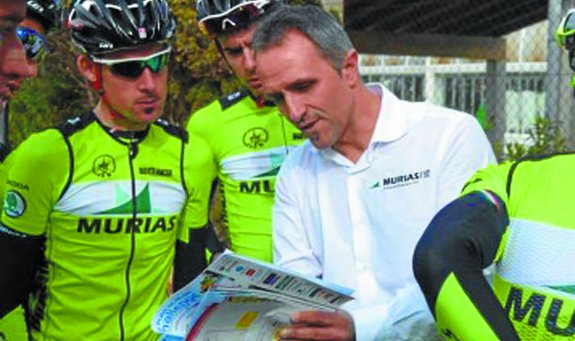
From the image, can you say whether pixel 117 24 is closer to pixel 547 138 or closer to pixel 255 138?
pixel 255 138

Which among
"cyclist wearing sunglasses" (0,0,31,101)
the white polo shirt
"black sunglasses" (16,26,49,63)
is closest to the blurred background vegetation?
"black sunglasses" (16,26,49,63)

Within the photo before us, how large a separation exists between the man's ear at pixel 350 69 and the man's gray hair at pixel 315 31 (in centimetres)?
1

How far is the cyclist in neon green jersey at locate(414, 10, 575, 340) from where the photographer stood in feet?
6.23

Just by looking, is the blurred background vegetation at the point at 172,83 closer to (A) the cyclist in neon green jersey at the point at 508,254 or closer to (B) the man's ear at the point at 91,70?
(B) the man's ear at the point at 91,70

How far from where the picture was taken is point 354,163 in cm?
291

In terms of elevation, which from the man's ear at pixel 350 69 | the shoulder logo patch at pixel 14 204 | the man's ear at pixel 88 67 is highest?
the man's ear at pixel 350 69

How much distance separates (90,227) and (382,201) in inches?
42.6

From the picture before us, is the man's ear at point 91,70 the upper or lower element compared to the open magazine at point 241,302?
upper

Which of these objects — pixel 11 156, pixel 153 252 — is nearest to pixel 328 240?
pixel 153 252

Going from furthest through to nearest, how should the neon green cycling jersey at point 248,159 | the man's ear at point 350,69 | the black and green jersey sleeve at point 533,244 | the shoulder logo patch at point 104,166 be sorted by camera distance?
the neon green cycling jersey at point 248,159 < the shoulder logo patch at point 104,166 < the man's ear at point 350,69 < the black and green jersey sleeve at point 533,244

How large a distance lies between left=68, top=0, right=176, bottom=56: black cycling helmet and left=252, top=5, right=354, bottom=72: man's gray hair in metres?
0.76

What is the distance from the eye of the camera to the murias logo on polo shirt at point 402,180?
9.23 feet

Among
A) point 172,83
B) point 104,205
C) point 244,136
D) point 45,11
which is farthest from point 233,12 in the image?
point 172,83

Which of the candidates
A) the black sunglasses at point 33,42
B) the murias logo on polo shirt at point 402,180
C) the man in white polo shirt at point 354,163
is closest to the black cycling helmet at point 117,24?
the black sunglasses at point 33,42
